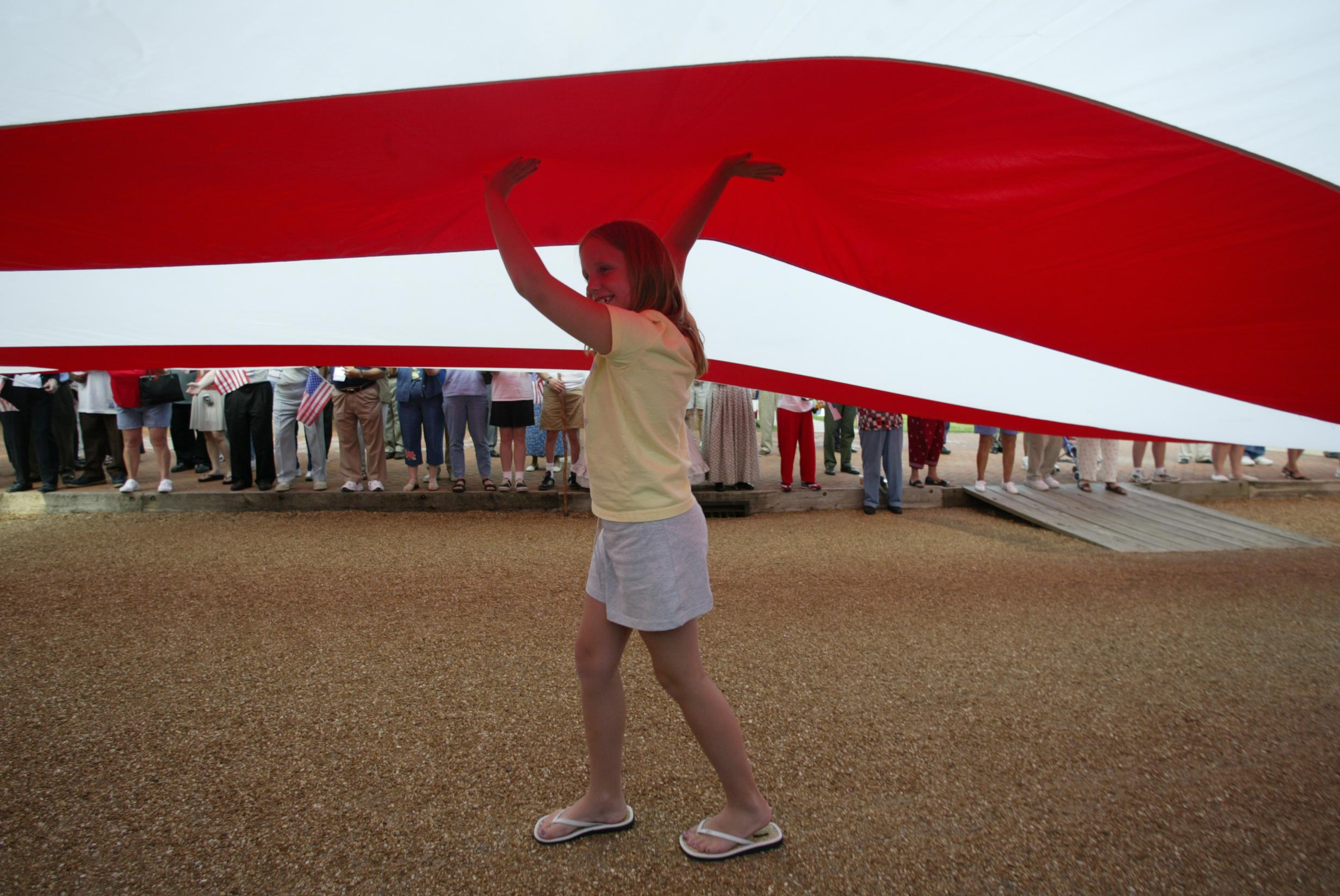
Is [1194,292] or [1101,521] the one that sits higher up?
[1194,292]

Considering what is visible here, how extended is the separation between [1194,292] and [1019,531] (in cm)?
339

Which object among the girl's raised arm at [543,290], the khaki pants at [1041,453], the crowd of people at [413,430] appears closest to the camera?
the girl's raised arm at [543,290]

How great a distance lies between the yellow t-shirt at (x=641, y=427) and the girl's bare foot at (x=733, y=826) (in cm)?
75

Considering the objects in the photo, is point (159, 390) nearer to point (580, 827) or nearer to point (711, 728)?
point (580, 827)

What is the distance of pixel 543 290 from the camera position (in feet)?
4.06

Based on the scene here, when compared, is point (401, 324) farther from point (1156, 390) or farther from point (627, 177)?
point (1156, 390)

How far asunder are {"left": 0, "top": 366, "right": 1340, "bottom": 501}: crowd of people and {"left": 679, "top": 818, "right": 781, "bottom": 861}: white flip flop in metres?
4.57

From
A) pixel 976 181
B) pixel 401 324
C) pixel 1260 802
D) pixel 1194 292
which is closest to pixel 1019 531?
pixel 1194 292

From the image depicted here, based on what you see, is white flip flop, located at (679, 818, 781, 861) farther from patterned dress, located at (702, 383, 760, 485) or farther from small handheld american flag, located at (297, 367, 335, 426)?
small handheld american flag, located at (297, 367, 335, 426)

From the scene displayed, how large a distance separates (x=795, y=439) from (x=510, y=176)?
17.1 feet

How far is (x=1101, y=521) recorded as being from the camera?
17.9ft

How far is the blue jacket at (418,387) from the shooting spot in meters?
6.19

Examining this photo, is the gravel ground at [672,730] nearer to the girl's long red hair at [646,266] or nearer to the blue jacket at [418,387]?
the girl's long red hair at [646,266]

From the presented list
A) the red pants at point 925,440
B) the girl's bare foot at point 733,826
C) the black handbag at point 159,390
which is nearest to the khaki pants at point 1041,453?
the red pants at point 925,440
